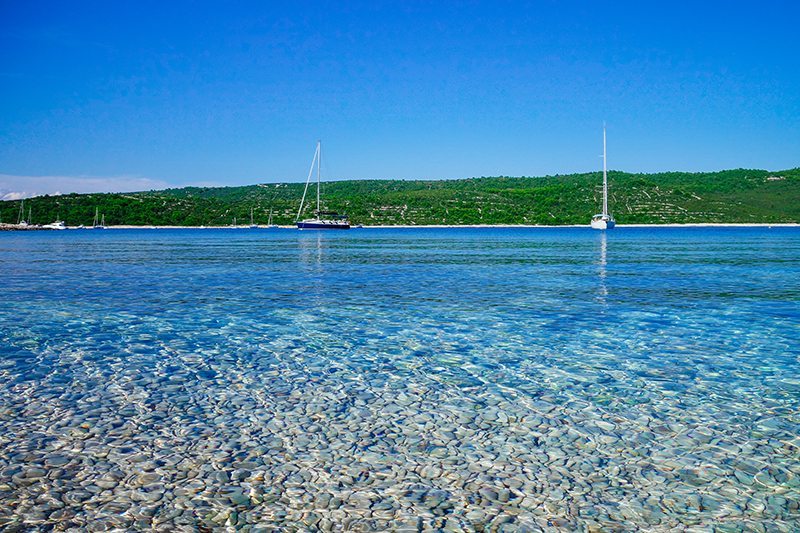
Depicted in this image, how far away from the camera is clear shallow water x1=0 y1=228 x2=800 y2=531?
600cm

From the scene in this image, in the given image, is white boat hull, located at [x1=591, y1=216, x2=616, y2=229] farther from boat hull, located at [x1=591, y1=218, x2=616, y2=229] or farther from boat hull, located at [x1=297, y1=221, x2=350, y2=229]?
boat hull, located at [x1=297, y1=221, x2=350, y2=229]

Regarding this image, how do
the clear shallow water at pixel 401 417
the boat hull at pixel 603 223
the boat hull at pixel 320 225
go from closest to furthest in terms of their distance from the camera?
1. the clear shallow water at pixel 401 417
2. the boat hull at pixel 603 223
3. the boat hull at pixel 320 225

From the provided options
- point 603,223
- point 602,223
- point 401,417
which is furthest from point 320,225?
point 401,417

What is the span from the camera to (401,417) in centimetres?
862

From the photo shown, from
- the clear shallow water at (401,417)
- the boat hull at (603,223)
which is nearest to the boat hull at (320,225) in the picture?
the boat hull at (603,223)

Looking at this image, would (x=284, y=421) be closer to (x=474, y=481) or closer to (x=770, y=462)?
(x=474, y=481)

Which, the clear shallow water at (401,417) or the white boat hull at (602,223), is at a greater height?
the white boat hull at (602,223)

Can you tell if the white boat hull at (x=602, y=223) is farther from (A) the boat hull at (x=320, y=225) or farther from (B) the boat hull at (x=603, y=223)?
(A) the boat hull at (x=320, y=225)

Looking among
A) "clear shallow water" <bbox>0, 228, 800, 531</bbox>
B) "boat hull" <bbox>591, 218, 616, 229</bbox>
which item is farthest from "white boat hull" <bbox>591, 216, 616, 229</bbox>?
"clear shallow water" <bbox>0, 228, 800, 531</bbox>

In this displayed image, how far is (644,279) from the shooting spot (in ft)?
93.2

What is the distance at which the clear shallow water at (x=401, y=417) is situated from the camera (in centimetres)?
600

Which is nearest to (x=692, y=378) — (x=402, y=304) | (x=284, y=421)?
(x=284, y=421)

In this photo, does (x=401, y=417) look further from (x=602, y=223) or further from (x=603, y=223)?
(x=602, y=223)

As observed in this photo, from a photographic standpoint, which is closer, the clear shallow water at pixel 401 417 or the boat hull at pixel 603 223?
the clear shallow water at pixel 401 417
